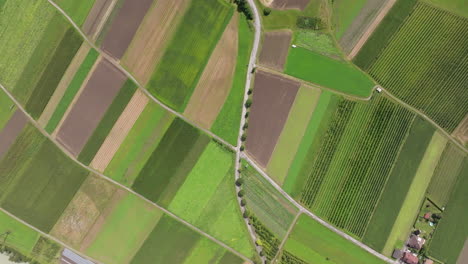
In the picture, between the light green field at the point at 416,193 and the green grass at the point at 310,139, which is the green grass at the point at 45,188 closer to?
the green grass at the point at 310,139

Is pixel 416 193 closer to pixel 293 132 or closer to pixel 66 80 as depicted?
pixel 293 132

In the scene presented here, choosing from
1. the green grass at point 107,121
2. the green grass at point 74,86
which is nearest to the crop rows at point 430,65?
the green grass at point 107,121

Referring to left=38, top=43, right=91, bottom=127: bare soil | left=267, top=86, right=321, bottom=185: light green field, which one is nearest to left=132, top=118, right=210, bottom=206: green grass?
left=267, top=86, right=321, bottom=185: light green field

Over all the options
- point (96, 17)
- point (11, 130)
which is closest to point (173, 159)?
point (96, 17)

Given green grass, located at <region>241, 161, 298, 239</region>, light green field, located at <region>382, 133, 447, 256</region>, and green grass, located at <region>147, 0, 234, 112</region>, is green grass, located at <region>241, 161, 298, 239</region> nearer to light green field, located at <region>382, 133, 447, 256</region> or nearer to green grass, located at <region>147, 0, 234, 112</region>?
green grass, located at <region>147, 0, 234, 112</region>

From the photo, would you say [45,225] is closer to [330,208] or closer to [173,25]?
[173,25]
